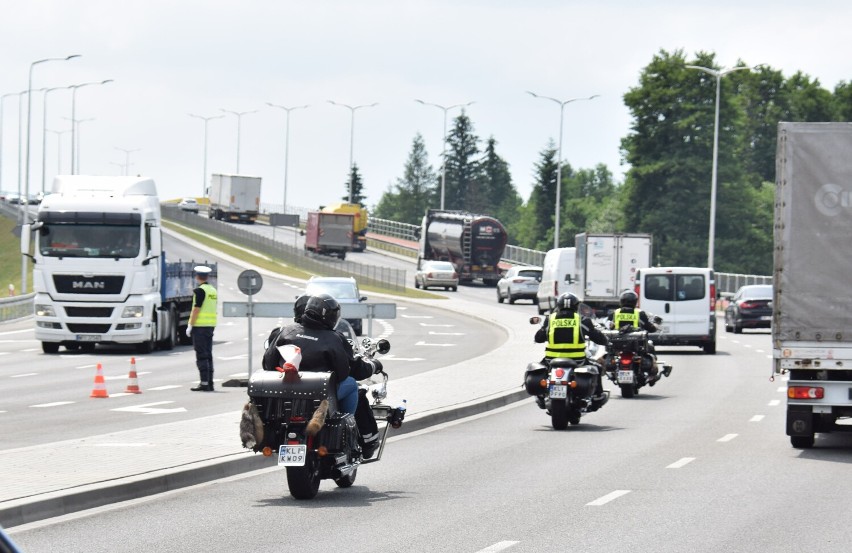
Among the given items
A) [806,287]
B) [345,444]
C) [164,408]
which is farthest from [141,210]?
[345,444]

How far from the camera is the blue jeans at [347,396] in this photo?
11.9 metres

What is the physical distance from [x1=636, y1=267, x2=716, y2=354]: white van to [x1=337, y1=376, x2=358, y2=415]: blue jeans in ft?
79.1

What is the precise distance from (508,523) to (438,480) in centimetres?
258

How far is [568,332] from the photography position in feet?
58.8

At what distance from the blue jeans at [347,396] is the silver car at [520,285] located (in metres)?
56.9

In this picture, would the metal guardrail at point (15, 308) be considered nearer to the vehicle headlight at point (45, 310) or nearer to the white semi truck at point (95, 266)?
the vehicle headlight at point (45, 310)

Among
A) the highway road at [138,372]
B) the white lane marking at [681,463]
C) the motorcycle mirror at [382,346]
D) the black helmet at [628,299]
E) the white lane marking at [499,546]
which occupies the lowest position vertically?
the highway road at [138,372]

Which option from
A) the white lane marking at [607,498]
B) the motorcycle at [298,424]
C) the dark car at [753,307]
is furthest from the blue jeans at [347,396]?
the dark car at [753,307]

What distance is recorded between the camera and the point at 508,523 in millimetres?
10359

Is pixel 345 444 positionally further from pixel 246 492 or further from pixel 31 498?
pixel 31 498

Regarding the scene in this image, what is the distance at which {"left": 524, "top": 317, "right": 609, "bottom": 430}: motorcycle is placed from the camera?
17.7 meters

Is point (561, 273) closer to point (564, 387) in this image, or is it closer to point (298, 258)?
point (564, 387)

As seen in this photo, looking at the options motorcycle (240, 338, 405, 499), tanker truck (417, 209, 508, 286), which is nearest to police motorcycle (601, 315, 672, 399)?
motorcycle (240, 338, 405, 499)

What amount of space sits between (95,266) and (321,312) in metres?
20.7
